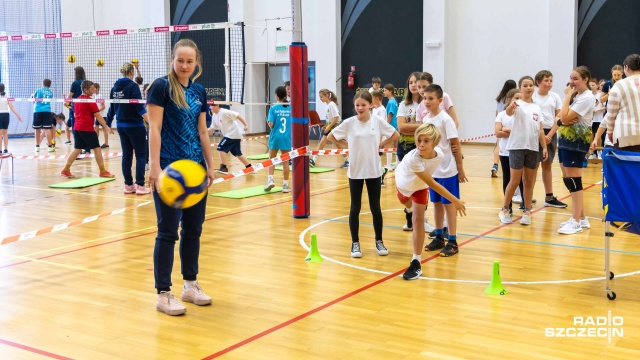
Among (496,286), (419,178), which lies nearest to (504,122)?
(419,178)

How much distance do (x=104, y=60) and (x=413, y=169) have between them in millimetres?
19040

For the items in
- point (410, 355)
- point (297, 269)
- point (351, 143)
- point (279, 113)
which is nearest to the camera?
point (410, 355)

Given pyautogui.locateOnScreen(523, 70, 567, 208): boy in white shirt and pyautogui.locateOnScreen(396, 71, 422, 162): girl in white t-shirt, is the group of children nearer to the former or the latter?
pyautogui.locateOnScreen(523, 70, 567, 208): boy in white shirt

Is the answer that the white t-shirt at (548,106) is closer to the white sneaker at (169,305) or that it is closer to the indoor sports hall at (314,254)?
the indoor sports hall at (314,254)

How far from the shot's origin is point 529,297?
5.41 metres

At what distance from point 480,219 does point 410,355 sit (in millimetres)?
4727

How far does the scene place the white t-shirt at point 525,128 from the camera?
791 cm

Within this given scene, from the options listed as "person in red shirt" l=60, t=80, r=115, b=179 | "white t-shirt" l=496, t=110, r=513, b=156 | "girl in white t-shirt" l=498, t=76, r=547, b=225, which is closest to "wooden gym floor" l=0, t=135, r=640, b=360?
"girl in white t-shirt" l=498, t=76, r=547, b=225

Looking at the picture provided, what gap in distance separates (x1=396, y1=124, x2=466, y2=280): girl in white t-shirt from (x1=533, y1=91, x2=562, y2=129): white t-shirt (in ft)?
11.8

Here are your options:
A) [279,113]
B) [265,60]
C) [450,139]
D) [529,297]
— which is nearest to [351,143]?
[450,139]

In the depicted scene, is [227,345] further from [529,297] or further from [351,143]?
[351,143]

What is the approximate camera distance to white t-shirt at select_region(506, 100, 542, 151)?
791 centimetres

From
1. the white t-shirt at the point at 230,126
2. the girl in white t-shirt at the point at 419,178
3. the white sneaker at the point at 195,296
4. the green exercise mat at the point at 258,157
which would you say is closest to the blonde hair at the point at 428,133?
the girl in white t-shirt at the point at 419,178

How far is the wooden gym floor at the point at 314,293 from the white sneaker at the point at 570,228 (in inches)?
3.6
